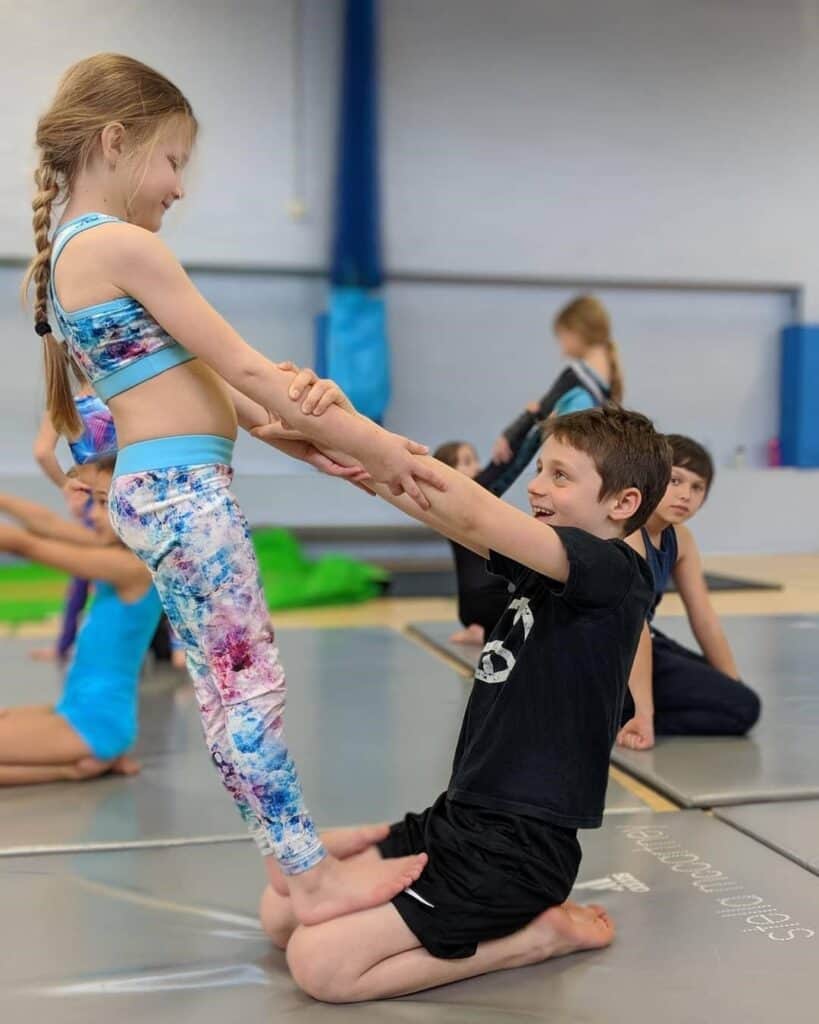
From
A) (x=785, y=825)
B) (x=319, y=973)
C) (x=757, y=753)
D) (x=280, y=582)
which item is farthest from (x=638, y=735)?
(x=280, y=582)

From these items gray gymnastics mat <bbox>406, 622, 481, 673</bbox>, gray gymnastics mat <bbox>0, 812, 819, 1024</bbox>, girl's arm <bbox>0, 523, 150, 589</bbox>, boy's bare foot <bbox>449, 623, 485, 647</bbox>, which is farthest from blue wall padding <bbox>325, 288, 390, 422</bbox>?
gray gymnastics mat <bbox>0, 812, 819, 1024</bbox>

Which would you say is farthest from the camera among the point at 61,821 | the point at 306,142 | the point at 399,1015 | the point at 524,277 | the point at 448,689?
the point at 524,277

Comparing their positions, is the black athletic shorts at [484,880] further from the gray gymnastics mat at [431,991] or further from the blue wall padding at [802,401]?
the blue wall padding at [802,401]

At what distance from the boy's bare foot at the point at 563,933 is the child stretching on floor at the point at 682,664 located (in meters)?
0.86

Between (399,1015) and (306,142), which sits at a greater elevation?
(306,142)

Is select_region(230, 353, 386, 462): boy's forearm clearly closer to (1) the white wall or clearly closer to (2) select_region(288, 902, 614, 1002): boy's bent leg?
(2) select_region(288, 902, 614, 1002): boy's bent leg

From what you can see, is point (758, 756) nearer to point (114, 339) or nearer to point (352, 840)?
point (352, 840)

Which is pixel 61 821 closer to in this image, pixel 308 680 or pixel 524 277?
pixel 308 680

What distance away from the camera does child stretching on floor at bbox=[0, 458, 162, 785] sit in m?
2.06

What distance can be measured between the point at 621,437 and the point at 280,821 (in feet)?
2.01

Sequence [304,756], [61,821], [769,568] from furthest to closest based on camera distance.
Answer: [769,568], [304,756], [61,821]

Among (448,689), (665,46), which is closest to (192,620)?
(448,689)

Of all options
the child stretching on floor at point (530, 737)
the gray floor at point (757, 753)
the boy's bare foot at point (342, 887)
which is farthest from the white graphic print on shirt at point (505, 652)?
the gray floor at point (757, 753)

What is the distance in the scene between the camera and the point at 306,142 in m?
5.97
